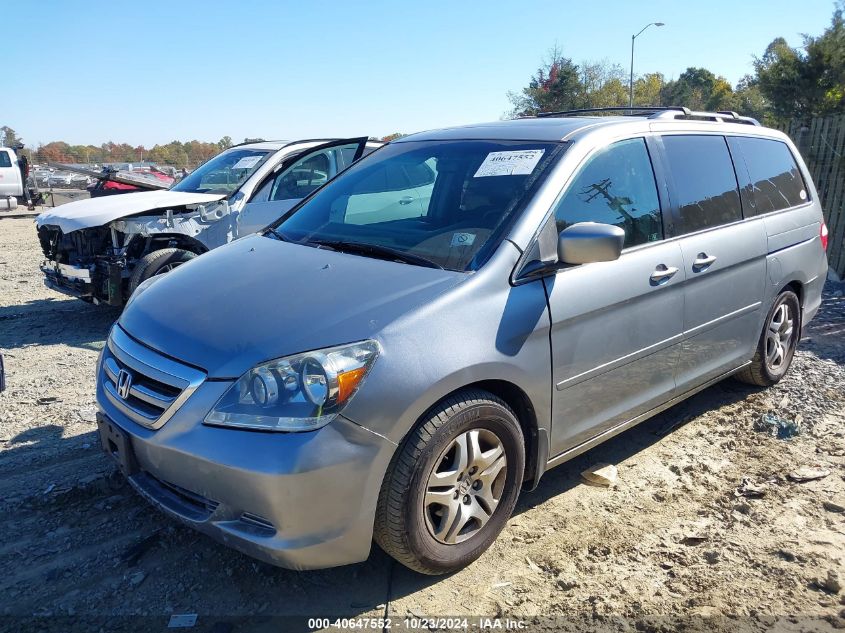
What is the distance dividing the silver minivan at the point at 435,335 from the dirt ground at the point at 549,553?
31cm

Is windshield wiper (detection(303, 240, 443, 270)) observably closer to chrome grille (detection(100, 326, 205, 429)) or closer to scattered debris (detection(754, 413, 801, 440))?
chrome grille (detection(100, 326, 205, 429))

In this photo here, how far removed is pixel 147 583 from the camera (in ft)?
9.19

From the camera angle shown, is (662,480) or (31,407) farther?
A: (31,407)

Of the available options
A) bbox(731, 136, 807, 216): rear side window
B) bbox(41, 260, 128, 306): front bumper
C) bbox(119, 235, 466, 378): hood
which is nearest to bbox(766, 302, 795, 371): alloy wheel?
bbox(731, 136, 807, 216): rear side window

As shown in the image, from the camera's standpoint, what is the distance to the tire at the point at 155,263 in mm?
6352

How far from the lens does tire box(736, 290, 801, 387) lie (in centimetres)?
473

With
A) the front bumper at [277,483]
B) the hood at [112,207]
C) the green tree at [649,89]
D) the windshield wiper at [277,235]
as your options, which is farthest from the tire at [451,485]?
the green tree at [649,89]

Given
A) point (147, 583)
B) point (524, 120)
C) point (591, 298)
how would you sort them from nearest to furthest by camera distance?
point (147, 583) → point (591, 298) → point (524, 120)

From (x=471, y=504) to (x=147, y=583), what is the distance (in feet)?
4.57

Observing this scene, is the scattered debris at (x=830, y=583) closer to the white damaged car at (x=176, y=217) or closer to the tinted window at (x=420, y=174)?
the tinted window at (x=420, y=174)

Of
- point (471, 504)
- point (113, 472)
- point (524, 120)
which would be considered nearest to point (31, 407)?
point (113, 472)

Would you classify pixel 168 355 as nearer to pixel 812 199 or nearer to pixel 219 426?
pixel 219 426

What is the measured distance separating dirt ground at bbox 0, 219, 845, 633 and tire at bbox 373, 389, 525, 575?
0.20 meters

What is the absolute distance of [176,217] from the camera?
6.80 m
